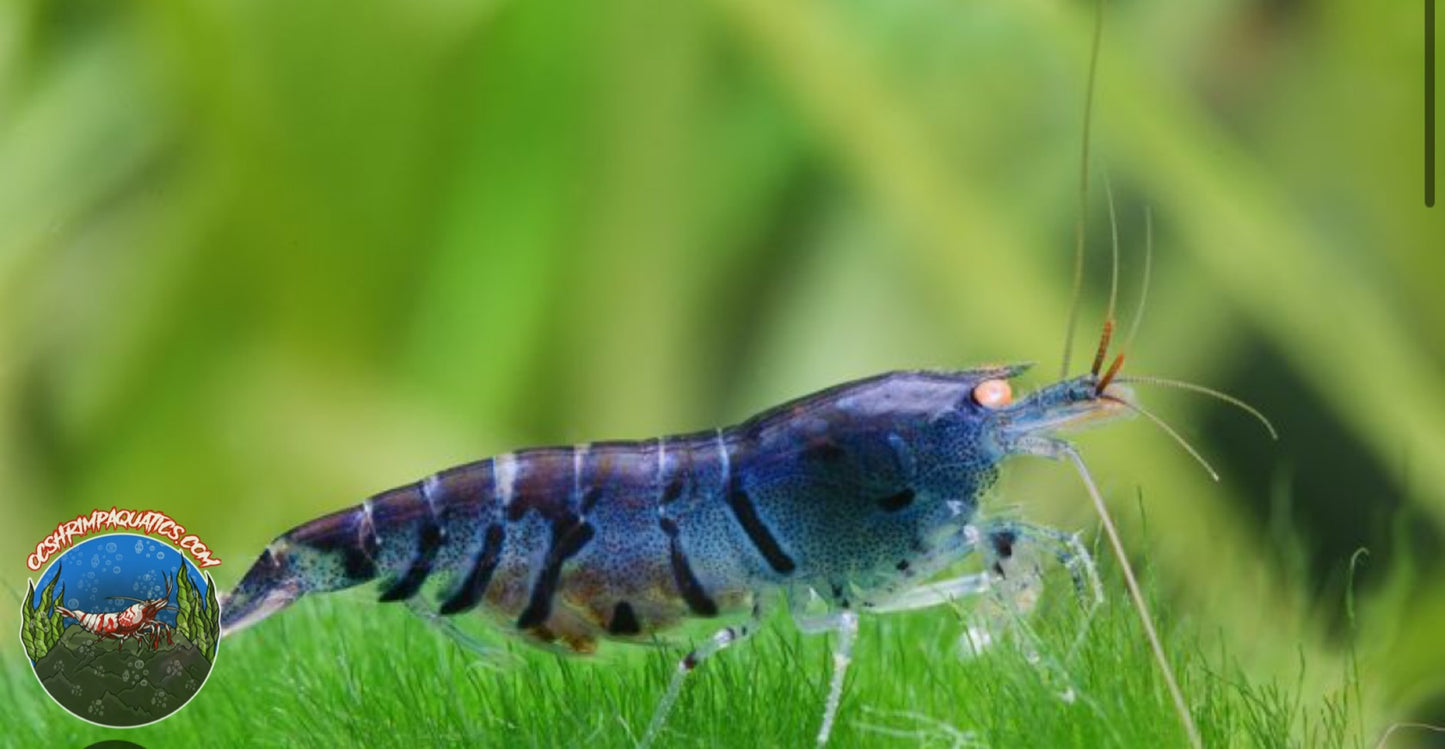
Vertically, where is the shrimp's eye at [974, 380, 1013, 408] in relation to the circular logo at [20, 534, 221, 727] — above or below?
above

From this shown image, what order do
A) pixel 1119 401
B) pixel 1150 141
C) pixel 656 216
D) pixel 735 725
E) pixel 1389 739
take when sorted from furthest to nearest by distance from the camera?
pixel 656 216 < pixel 1150 141 < pixel 1389 739 < pixel 1119 401 < pixel 735 725

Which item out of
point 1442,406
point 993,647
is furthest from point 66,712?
point 1442,406

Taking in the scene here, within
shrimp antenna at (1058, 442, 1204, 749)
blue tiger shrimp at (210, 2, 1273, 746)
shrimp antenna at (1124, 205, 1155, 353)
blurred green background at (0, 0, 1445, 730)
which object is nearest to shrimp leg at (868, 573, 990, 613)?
blue tiger shrimp at (210, 2, 1273, 746)

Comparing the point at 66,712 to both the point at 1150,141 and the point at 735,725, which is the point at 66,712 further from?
the point at 1150,141

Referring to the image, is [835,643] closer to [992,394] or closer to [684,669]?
[684,669]

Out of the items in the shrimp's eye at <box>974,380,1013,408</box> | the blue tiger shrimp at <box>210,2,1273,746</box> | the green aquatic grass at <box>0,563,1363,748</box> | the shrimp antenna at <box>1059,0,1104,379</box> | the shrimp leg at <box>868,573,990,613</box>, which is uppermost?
the shrimp antenna at <box>1059,0,1104,379</box>

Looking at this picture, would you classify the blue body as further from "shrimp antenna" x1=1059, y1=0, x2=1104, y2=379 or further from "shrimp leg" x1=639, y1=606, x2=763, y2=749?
"shrimp antenna" x1=1059, y1=0, x2=1104, y2=379

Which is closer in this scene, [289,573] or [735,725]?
[735,725]

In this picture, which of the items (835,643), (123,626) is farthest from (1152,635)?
(123,626)
